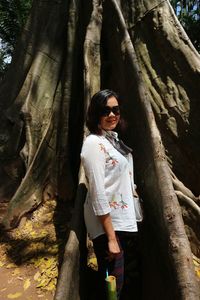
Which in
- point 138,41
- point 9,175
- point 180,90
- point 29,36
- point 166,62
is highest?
point 29,36

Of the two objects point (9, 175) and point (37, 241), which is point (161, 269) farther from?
point (9, 175)

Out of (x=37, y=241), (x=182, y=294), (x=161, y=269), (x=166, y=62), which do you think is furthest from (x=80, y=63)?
(x=182, y=294)

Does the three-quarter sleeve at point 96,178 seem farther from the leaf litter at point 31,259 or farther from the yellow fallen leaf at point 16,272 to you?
the yellow fallen leaf at point 16,272

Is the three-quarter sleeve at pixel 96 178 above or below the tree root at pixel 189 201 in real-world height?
above

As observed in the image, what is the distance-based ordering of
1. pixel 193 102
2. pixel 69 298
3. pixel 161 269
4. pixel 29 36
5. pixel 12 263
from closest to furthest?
pixel 69 298, pixel 161 269, pixel 12 263, pixel 193 102, pixel 29 36

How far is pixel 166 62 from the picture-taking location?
413 centimetres

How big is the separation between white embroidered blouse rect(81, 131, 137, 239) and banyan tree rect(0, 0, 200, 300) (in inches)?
15.1

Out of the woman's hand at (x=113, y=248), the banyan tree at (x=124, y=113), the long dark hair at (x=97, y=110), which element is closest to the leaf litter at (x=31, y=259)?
the banyan tree at (x=124, y=113)

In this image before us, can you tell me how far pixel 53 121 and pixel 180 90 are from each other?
1.62 metres

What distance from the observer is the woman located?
7.62 ft

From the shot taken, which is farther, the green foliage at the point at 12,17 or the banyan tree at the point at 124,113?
the green foliage at the point at 12,17

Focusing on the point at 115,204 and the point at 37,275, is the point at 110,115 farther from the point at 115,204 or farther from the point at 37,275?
the point at 37,275

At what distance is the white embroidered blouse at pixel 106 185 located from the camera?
2312 millimetres

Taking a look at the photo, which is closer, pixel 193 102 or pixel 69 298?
pixel 69 298
